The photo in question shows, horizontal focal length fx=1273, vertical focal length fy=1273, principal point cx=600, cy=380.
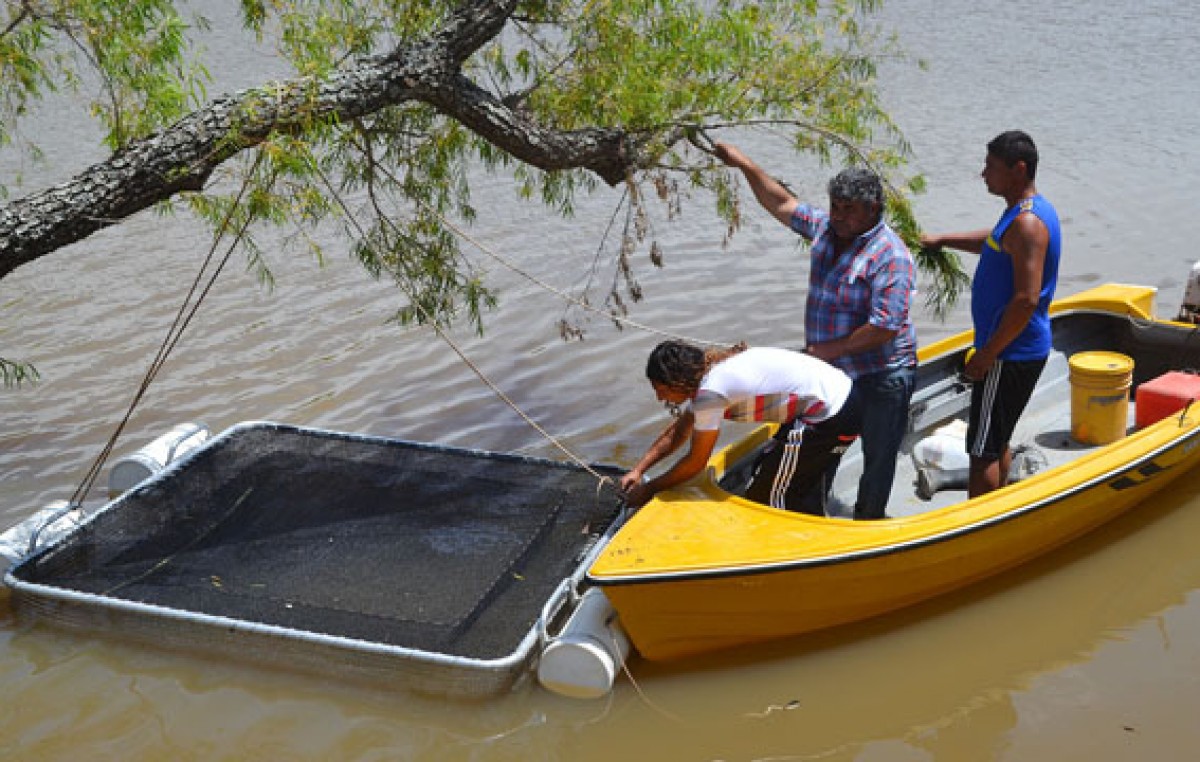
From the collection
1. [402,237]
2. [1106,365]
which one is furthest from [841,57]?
[402,237]

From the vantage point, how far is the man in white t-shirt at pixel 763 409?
484 cm

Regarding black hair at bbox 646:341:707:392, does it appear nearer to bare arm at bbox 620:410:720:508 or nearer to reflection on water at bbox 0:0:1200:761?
bare arm at bbox 620:410:720:508

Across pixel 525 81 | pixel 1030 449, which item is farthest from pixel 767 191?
pixel 1030 449

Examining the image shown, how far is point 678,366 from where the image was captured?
15.7 feet

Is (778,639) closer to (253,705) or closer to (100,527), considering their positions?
(253,705)

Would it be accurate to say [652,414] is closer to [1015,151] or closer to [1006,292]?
[1006,292]

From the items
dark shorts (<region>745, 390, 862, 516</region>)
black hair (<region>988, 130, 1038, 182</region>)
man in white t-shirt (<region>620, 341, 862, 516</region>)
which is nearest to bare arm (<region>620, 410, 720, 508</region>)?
man in white t-shirt (<region>620, 341, 862, 516</region>)

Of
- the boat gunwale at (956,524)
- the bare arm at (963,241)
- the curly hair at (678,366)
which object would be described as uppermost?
the bare arm at (963,241)

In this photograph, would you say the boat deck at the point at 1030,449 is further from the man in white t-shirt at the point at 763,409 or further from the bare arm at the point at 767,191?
the bare arm at the point at 767,191

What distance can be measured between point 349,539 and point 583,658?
5.03 feet

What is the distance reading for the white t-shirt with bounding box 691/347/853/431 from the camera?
15.9 ft

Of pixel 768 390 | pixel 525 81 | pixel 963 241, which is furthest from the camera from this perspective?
pixel 525 81

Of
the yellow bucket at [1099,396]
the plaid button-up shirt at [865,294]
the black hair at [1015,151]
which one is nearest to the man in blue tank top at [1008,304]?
the black hair at [1015,151]

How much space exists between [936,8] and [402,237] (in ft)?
45.3
